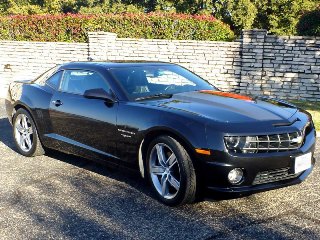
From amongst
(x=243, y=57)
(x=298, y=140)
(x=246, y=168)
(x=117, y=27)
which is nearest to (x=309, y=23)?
(x=243, y=57)

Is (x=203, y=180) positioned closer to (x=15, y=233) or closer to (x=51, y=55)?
(x=15, y=233)

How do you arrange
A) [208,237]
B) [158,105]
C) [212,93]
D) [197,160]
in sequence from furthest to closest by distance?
1. [212,93]
2. [158,105]
3. [197,160]
4. [208,237]

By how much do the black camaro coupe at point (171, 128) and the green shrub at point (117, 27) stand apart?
8575mm

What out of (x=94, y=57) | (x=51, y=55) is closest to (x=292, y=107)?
(x=94, y=57)

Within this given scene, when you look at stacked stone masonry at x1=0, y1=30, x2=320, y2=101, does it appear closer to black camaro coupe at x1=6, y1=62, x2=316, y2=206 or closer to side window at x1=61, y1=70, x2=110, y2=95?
side window at x1=61, y1=70, x2=110, y2=95

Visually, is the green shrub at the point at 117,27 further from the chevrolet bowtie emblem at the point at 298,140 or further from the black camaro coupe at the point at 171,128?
the chevrolet bowtie emblem at the point at 298,140

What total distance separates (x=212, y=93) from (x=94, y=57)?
890 cm

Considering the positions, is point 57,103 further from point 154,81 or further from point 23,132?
point 154,81

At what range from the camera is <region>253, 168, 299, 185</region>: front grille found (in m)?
3.95

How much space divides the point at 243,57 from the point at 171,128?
8.09 meters

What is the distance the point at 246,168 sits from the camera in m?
3.86

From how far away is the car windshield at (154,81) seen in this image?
16.3ft

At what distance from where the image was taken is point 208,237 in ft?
11.7

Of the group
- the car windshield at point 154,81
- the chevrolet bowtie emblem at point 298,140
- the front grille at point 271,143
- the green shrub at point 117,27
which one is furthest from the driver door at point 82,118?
the green shrub at point 117,27
